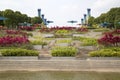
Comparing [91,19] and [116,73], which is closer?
[116,73]

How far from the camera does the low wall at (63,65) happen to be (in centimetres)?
1741

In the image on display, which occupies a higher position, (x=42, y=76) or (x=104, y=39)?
(x=104, y=39)

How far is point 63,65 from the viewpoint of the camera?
1762 cm

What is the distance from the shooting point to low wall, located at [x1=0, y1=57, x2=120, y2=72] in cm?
1741

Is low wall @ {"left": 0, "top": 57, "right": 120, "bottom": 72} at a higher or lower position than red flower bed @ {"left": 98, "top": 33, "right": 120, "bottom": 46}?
lower

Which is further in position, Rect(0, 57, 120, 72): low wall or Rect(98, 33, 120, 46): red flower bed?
Rect(98, 33, 120, 46): red flower bed

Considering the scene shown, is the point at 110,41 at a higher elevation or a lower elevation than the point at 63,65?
higher

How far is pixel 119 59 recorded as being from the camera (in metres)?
18.1

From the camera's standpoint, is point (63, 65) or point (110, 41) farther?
point (110, 41)

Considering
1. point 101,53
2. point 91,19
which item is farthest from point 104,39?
point 91,19

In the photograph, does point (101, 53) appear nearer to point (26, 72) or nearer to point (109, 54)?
point (109, 54)

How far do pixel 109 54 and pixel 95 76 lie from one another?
337 cm

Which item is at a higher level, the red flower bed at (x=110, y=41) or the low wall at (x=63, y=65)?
the red flower bed at (x=110, y=41)

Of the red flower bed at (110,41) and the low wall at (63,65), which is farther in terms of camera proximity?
the red flower bed at (110,41)
